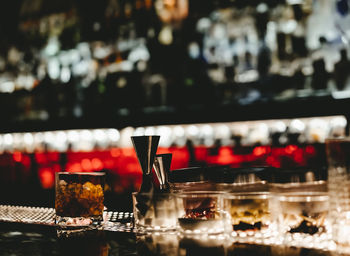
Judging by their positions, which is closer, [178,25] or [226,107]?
[226,107]

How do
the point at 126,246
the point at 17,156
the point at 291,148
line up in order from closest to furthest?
the point at 126,246
the point at 291,148
the point at 17,156

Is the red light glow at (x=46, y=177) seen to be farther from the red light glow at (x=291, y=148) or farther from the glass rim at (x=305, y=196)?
the glass rim at (x=305, y=196)

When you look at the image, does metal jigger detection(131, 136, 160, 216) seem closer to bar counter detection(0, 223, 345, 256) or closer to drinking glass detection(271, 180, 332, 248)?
bar counter detection(0, 223, 345, 256)

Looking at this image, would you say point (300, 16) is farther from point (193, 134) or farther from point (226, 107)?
point (193, 134)

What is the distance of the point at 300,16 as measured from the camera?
8.86 feet

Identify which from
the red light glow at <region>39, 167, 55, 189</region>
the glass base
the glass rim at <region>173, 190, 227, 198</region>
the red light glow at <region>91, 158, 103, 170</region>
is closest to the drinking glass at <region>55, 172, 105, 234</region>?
the glass base

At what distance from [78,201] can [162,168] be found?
23cm

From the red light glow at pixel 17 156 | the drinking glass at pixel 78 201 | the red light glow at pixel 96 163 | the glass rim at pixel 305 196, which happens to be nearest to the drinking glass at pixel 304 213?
the glass rim at pixel 305 196

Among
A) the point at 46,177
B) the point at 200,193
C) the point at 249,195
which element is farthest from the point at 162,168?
the point at 46,177

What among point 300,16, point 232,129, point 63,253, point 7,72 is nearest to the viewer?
point 63,253

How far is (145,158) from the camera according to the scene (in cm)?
110

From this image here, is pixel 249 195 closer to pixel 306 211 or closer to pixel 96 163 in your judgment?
pixel 306 211

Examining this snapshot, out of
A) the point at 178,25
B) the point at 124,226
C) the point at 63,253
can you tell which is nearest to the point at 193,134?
the point at 178,25

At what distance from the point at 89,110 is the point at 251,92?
4.55ft
